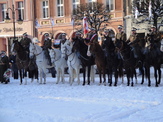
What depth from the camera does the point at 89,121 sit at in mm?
6246

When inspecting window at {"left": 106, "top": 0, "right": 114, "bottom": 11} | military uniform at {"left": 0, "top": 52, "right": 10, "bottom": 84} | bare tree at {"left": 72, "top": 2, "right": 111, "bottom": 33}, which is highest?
window at {"left": 106, "top": 0, "right": 114, "bottom": 11}

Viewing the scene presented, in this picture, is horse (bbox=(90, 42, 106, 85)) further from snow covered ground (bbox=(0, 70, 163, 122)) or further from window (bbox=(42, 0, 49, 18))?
window (bbox=(42, 0, 49, 18))

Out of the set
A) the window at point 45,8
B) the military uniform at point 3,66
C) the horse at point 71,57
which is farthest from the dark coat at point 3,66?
the window at point 45,8

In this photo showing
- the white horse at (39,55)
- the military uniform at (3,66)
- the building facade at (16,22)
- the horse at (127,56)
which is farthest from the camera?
the building facade at (16,22)

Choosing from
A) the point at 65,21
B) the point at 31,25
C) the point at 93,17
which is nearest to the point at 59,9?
the point at 65,21

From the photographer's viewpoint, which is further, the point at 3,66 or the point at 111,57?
the point at 3,66

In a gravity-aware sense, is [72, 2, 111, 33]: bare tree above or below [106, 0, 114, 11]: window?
below

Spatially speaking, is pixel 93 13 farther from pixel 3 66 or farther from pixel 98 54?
pixel 98 54

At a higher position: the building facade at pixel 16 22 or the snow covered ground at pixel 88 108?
the building facade at pixel 16 22

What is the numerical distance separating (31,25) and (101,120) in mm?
29144

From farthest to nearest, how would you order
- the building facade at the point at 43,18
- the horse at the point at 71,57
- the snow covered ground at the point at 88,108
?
the building facade at the point at 43,18
the horse at the point at 71,57
the snow covered ground at the point at 88,108

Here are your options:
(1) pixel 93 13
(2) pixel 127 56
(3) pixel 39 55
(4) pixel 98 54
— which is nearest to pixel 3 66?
(3) pixel 39 55

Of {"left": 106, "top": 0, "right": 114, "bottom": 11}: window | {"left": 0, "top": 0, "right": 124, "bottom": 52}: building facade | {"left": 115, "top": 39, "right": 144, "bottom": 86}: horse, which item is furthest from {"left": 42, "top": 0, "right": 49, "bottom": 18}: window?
{"left": 115, "top": 39, "right": 144, "bottom": 86}: horse

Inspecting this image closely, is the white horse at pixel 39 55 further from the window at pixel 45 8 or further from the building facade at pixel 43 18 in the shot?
the window at pixel 45 8
